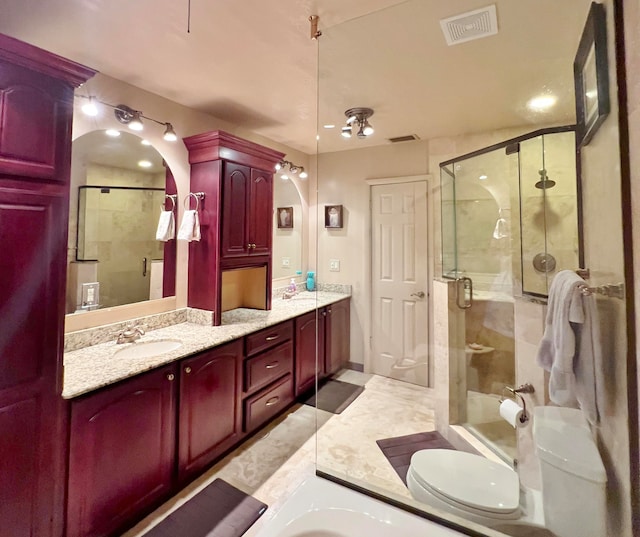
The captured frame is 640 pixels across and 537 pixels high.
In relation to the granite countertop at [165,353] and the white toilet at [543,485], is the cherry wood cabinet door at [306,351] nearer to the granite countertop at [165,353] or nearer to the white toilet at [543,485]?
the granite countertop at [165,353]

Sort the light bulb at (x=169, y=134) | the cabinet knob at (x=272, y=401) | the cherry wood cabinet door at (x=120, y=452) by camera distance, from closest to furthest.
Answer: the cherry wood cabinet door at (x=120, y=452)
the light bulb at (x=169, y=134)
the cabinet knob at (x=272, y=401)

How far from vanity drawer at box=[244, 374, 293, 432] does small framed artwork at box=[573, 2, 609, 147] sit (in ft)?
7.78

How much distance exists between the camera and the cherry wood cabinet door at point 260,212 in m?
2.62

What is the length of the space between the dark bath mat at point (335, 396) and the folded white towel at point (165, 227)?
72.9 inches

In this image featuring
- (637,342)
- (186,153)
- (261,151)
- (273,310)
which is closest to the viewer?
(637,342)

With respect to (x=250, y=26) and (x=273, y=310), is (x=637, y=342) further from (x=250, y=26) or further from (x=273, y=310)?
(x=273, y=310)

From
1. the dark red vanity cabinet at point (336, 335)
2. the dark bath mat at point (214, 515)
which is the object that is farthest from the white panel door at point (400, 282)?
the dark bath mat at point (214, 515)

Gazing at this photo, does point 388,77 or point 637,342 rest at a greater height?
point 388,77

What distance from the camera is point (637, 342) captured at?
781 mm

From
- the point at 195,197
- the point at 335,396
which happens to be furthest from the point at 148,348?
the point at 335,396

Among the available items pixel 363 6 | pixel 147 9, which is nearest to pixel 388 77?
pixel 363 6

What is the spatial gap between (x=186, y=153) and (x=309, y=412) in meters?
2.34

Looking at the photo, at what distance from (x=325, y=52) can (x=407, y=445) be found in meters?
2.61

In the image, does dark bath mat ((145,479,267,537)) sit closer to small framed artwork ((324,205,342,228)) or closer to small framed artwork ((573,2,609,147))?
small framed artwork ((573,2,609,147))
